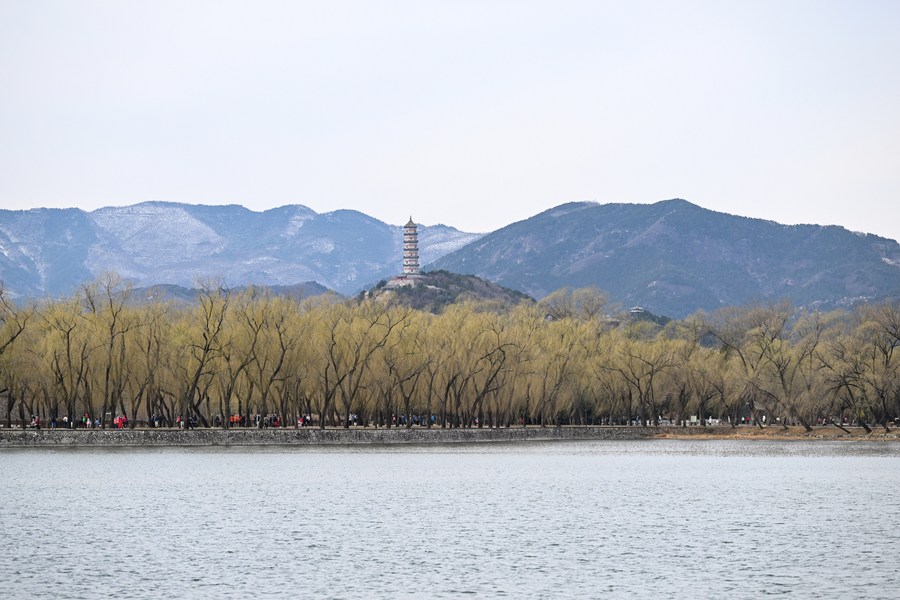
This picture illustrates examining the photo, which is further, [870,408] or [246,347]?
[870,408]

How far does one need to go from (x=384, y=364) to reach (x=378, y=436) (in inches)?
205

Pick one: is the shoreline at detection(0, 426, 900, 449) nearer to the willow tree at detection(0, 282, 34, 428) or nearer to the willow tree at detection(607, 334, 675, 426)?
the willow tree at detection(0, 282, 34, 428)

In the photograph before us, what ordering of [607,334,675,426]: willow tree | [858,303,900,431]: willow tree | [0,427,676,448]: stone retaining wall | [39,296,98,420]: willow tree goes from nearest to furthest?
[39,296,98,420]: willow tree, [0,427,676,448]: stone retaining wall, [858,303,900,431]: willow tree, [607,334,675,426]: willow tree

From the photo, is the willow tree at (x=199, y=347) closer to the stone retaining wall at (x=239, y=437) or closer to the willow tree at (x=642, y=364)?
the stone retaining wall at (x=239, y=437)

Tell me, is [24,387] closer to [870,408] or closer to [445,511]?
[445,511]

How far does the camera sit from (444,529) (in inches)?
1510

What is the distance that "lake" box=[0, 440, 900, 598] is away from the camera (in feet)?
93.5

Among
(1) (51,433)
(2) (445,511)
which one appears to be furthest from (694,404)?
(2) (445,511)

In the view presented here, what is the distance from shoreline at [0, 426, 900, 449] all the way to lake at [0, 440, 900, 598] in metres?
10.1

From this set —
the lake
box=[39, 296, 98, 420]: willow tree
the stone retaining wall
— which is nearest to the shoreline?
the stone retaining wall

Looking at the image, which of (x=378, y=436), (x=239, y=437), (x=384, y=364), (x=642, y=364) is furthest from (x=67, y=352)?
(x=642, y=364)

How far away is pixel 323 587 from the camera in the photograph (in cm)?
2814

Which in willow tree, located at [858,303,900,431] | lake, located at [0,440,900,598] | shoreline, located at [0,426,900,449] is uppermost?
willow tree, located at [858,303,900,431]

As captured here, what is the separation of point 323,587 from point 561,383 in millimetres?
66955
